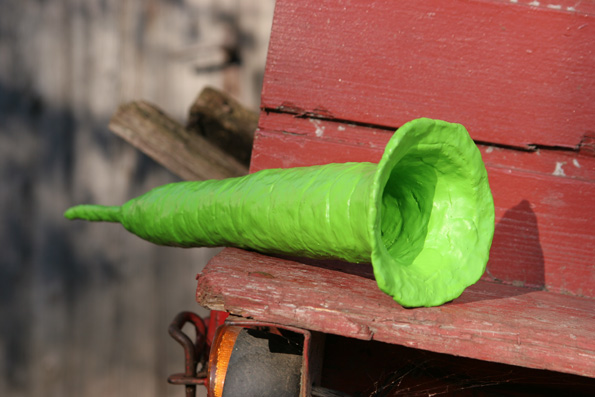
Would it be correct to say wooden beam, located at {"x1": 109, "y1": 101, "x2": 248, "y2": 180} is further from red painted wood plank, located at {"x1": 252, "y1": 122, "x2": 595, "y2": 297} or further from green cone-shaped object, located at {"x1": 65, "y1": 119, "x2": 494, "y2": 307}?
red painted wood plank, located at {"x1": 252, "y1": 122, "x2": 595, "y2": 297}

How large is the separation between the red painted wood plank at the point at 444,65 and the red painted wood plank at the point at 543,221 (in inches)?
2.2

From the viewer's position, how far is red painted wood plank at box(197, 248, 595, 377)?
0.69 meters

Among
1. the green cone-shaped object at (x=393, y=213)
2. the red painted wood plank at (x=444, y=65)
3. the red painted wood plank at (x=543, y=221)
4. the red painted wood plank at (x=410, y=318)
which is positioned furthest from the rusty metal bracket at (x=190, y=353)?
the red painted wood plank at (x=543, y=221)

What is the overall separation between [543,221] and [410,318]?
60cm

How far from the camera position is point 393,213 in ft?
3.10

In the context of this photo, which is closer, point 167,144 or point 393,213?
point 393,213

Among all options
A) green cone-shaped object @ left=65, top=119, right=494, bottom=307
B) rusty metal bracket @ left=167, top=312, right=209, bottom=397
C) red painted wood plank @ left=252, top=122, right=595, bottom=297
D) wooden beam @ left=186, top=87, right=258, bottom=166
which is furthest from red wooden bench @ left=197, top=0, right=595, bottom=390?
wooden beam @ left=186, top=87, right=258, bottom=166

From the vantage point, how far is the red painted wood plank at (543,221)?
1.14 meters

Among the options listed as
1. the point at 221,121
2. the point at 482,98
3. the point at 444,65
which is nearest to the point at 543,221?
the point at 482,98

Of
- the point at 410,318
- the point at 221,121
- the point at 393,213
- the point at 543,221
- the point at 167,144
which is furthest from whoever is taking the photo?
the point at 221,121

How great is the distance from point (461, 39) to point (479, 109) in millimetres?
169

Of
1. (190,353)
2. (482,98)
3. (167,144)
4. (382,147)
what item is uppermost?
(482,98)

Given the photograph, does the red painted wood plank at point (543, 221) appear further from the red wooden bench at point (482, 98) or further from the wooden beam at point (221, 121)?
the wooden beam at point (221, 121)

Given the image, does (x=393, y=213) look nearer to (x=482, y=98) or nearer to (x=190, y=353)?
(x=482, y=98)
